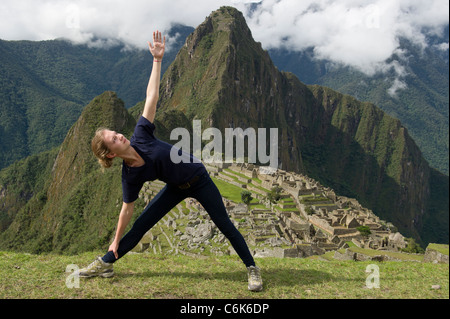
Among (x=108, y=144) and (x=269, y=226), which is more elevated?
(x=108, y=144)

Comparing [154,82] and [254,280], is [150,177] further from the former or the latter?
[254,280]

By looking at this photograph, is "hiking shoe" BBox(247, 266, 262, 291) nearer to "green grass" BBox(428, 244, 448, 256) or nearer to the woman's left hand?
the woman's left hand

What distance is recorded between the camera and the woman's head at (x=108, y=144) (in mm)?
3535

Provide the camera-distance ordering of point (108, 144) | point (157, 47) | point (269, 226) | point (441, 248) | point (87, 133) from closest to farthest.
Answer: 1. point (108, 144)
2. point (157, 47)
3. point (441, 248)
4. point (269, 226)
5. point (87, 133)

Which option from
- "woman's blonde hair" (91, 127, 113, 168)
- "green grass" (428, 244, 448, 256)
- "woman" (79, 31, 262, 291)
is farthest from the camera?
"green grass" (428, 244, 448, 256)

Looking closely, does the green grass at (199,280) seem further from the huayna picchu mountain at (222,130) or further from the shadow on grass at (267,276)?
the huayna picchu mountain at (222,130)

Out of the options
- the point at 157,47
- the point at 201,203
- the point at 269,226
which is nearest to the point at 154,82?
the point at 157,47

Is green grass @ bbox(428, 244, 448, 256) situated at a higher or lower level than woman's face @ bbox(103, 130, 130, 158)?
lower

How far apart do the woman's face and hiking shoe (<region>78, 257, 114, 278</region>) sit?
58.8 inches

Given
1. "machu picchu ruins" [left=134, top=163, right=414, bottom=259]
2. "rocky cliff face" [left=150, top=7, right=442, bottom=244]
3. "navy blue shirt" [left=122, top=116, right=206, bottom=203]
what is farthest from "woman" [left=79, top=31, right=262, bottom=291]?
"rocky cliff face" [left=150, top=7, right=442, bottom=244]

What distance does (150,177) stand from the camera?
3.82 m

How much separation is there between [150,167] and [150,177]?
0.12 metres

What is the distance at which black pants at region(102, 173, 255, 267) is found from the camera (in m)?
4.10

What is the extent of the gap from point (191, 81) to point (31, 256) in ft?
367
